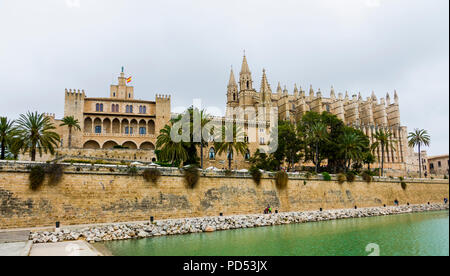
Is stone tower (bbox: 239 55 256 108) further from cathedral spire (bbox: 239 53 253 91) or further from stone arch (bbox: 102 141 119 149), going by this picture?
stone arch (bbox: 102 141 119 149)

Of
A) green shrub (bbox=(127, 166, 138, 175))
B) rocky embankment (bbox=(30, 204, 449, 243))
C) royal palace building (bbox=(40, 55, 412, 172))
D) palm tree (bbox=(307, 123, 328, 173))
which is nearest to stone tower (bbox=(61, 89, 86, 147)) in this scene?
royal palace building (bbox=(40, 55, 412, 172))

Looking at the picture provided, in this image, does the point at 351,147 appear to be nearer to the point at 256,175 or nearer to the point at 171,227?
the point at 256,175

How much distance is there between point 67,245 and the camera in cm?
1608

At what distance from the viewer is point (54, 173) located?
22703mm

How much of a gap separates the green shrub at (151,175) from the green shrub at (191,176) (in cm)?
255

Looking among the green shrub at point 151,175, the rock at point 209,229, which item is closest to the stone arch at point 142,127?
the green shrub at point 151,175

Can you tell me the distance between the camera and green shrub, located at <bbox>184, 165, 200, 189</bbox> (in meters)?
27.8


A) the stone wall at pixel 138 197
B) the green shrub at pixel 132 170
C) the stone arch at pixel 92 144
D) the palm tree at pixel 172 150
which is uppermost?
the stone arch at pixel 92 144

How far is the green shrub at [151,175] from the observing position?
26.1 m

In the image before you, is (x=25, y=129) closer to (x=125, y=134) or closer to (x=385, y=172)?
(x=125, y=134)

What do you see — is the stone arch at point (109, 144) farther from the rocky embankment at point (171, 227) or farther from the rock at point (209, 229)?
the rock at point (209, 229)

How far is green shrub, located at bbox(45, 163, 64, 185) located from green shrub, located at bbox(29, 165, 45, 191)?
414mm

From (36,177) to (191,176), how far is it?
11.5 m
